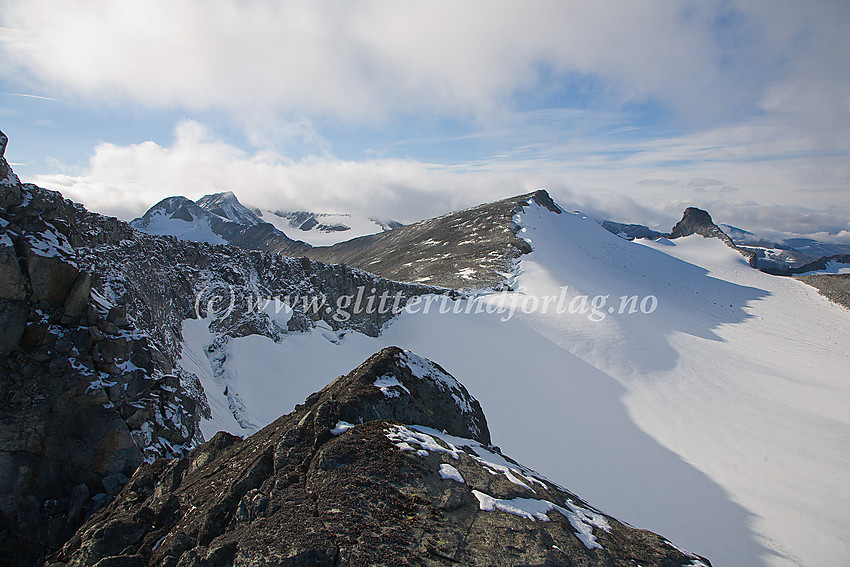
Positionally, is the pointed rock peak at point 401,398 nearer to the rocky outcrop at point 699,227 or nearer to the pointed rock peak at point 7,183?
the pointed rock peak at point 7,183

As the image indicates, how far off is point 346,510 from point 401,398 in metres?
3.33

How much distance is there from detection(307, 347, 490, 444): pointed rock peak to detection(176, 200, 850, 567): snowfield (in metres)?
8.12

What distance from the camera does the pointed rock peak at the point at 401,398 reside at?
7402 millimetres

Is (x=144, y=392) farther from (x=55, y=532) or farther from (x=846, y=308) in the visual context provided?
(x=846, y=308)

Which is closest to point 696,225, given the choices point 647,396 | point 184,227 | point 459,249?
point 459,249

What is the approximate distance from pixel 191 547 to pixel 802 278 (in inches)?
3174

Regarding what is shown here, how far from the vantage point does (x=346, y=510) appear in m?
5.13

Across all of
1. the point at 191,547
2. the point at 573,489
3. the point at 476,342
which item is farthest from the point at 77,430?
the point at 476,342

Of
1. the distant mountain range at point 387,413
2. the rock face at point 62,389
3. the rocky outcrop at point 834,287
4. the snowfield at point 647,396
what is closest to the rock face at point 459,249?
the distant mountain range at point 387,413

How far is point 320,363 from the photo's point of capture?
78.2ft

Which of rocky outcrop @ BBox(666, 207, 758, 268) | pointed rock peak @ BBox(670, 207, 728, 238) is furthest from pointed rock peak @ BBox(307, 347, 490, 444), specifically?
pointed rock peak @ BBox(670, 207, 728, 238)

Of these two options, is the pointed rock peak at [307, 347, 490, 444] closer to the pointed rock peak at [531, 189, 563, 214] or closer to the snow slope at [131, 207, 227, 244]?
the pointed rock peak at [531, 189, 563, 214]

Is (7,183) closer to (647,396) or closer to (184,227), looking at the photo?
(647,396)

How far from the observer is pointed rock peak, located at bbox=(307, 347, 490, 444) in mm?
7402
